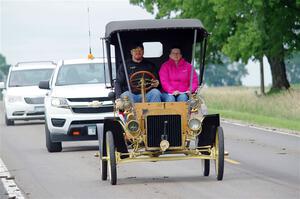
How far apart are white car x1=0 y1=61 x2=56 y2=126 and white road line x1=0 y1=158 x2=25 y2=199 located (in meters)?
13.8

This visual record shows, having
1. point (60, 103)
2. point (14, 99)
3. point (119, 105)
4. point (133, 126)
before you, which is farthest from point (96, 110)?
point (14, 99)

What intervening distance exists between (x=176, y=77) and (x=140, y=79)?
20.8 inches

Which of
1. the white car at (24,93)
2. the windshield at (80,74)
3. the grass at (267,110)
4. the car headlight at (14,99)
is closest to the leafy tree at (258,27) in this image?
the grass at (267,110)

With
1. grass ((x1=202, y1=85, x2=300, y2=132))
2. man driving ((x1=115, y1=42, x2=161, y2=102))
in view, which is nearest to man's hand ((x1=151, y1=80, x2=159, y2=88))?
man driving ((x1=115, y1=42, x2=161, y2=102))

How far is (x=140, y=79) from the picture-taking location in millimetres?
15352

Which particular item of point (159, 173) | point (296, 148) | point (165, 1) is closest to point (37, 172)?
point (159, 173)

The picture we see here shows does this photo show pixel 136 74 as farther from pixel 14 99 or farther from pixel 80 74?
pixel 14 99

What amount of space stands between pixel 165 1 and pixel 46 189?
4672 cm

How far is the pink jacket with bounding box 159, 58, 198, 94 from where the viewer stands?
15289 mm

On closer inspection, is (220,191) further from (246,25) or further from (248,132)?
(246,25)

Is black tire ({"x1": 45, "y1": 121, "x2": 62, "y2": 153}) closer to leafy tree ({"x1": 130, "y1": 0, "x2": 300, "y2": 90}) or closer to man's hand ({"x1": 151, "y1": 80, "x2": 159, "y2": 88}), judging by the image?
man's hand ({"x1": 151, "y1": 80, "x2": 159, "y2": 88})

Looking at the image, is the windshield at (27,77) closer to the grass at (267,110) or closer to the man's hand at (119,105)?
the grass at (267,110)

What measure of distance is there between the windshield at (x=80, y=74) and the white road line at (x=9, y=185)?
4571mm

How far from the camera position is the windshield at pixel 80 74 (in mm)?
21859
